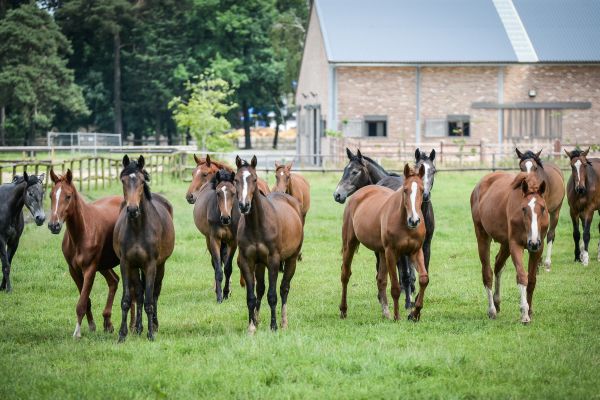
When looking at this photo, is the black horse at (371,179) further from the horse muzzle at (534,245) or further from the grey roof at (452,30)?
the grey roof at (452,30)

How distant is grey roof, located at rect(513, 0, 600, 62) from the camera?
45.2 m

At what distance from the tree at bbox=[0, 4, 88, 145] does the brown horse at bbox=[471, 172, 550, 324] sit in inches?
1714

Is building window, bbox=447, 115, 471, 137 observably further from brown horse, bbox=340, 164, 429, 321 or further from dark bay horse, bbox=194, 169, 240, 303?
brown horse, bbox=340, 164, 429, 321

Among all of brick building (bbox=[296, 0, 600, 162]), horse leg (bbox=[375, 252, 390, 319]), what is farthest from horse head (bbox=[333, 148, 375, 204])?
brick building (bbox=[296, 0, 600, 162])

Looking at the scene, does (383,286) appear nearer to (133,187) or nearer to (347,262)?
(347,262)

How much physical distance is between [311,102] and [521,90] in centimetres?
1047

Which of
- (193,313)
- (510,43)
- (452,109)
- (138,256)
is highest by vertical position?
(510,43)

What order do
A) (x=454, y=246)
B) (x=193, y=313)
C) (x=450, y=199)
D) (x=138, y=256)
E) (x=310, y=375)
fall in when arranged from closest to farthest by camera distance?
(x=310, y=375), (x=138, y=256), (x=193, y=313), (x=454, y=246), (x=450, y=199)

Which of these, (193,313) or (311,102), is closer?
(193,313)

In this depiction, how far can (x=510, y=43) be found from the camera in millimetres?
45469

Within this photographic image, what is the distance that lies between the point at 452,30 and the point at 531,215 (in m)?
36.7

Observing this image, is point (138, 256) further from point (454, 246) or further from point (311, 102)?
point (311, 102)

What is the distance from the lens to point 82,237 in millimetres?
11008

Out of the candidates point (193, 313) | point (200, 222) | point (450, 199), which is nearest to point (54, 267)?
point (200, 222)
